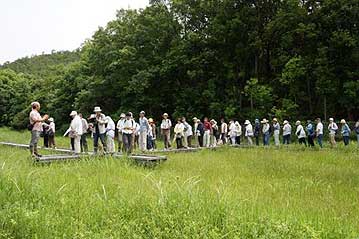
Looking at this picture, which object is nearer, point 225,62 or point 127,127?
point 127,127

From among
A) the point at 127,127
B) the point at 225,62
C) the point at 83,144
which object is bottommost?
the point at 83,144

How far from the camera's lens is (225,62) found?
50.2 meters

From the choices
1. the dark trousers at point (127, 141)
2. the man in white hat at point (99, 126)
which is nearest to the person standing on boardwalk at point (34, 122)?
the man in white hat at point (99, 126)

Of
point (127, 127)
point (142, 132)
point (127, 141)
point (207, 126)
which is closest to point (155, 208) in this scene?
point (127, 127)

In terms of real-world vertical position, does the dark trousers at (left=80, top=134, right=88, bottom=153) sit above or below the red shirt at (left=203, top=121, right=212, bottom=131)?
below

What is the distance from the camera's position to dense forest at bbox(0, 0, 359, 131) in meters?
42.0

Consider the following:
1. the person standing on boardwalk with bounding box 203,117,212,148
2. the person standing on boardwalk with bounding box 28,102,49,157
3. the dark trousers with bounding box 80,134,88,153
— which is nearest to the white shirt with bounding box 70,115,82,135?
the dark trousers with bounding box 80,134,88,153

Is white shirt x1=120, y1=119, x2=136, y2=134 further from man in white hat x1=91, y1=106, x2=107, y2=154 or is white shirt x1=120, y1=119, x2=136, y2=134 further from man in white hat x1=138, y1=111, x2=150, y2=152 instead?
man in white hat x1=138, y1=111, x2=150, y2=152

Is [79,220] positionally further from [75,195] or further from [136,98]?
[136,98]

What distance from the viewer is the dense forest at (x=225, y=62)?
42.0 metres

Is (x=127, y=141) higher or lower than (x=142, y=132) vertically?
lower

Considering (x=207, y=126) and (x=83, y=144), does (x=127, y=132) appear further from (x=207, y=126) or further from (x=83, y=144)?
(x=207, y=126)

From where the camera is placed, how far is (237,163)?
1777 cm

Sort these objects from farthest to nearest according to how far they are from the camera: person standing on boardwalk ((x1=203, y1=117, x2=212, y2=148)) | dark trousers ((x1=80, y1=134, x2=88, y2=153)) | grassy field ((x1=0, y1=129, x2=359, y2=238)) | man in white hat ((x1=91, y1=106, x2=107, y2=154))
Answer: person standing on boardwalk ((x1=203, y1=117, x2=212, y2=148)), dark trousers ((x1=80, y1=134, x2=88, y2=153)), man in white hat ((x1=91, y1=106, x2=107, y2=154)), grassy field ((x1=0, y1=129, x2=359, y2=238))
